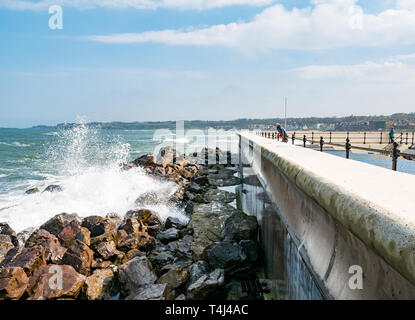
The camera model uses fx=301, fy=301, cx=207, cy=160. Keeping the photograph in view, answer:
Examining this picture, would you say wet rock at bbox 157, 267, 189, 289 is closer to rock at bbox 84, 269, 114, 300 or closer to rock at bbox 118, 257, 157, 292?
rock at bbox 118, 257, 157, 292

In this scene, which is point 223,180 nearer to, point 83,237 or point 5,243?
point 83,237

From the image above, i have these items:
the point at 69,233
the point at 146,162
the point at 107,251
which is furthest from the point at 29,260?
the point at 146,162

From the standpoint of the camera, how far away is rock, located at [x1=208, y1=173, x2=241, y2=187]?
52.9ft

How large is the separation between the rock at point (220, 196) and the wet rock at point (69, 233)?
6.03 meters

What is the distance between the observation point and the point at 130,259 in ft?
21.2

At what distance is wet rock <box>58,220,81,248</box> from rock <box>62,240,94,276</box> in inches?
40.6

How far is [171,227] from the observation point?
8.79 m

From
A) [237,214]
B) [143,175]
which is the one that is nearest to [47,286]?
[237,214]

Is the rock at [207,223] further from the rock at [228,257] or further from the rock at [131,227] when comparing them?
the rock at [131,227]

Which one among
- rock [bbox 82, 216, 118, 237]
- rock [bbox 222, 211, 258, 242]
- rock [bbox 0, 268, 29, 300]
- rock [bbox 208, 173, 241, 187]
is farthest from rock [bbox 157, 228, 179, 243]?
rock [bbox 208, 173, 241, 187]

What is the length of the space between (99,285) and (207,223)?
4.07 metres
